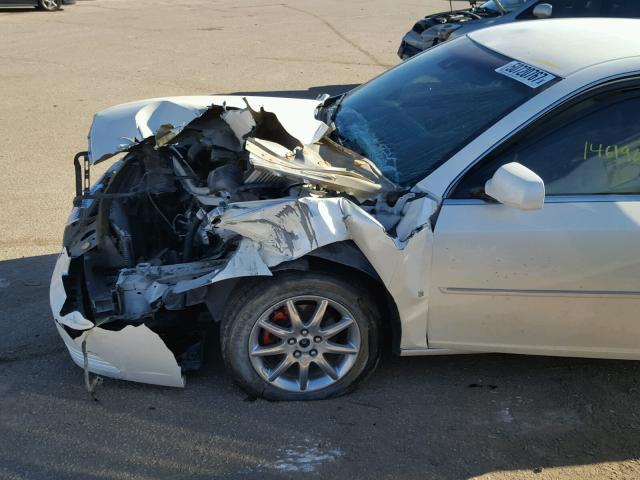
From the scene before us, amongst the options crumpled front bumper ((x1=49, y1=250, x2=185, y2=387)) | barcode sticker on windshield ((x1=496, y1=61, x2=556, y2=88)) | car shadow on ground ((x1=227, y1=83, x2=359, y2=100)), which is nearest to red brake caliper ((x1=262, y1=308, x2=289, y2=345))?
crumpled front bumper ((x1=49, y1=250, x2=185, y2=387))

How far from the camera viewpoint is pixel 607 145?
134 inches

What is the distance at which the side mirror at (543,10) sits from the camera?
8.86 m

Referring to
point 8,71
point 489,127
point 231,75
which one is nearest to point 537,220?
point 489,127

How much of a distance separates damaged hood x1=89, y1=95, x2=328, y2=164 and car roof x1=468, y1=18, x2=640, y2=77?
3.55ft

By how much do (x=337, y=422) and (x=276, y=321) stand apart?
21.5 inches

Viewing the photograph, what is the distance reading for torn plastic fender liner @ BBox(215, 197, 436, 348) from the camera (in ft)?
10.8

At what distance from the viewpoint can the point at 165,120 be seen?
4.36 metres

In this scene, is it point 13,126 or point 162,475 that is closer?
point 162,475

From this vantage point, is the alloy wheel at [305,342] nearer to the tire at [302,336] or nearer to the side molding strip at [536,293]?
the tire at [302,336]

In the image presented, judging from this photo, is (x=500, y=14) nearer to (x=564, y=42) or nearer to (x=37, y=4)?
(x=564, y=42)

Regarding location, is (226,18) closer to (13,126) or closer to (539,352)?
(13,126)

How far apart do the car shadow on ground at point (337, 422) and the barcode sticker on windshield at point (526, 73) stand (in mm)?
1472

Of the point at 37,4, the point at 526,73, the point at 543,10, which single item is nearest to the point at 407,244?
the point at 526,73

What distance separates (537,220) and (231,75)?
8.07 metres
